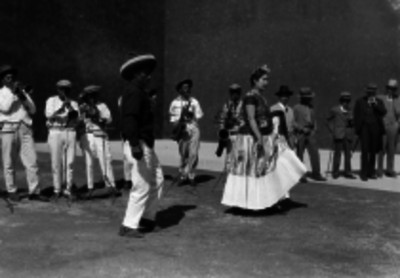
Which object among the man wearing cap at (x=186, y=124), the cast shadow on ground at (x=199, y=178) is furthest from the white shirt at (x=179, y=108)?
the cast shadow on ground at (x=199, y=178)

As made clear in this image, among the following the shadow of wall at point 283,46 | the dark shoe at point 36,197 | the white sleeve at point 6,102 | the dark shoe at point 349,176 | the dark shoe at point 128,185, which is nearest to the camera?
the white sleeve at point 6,102

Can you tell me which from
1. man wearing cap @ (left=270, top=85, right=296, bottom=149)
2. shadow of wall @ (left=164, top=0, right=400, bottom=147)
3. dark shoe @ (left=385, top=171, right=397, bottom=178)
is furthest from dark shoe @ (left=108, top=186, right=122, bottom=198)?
shadow of wall @ (left=164, top=0, right=400, bottom=147)

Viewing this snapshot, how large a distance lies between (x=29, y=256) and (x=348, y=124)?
24.3 feet

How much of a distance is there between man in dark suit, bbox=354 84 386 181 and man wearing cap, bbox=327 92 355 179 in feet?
0.83

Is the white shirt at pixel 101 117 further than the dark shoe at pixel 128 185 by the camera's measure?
No

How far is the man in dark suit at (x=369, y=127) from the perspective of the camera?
1026 centimetres

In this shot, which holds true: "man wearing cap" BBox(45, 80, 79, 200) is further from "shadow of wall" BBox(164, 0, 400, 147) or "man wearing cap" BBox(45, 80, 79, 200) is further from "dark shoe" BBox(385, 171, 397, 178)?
"shadow of wall" BBox(164, 0, 400, 147)

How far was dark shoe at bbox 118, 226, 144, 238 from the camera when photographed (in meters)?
5.84

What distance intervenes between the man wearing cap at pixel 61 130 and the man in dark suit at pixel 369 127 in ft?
18.1

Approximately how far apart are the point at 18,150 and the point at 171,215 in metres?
2.71

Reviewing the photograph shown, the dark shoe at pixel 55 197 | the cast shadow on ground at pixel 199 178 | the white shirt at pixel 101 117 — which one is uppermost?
the white shirt at pixel 101 117

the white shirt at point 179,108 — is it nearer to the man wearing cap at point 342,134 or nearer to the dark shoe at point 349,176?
the man wearing cap at point 342,134

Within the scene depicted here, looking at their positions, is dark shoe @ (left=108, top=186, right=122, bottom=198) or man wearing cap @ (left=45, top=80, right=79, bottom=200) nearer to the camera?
man wearing cap @ (left=45, top=80, right=79, bottom=200)

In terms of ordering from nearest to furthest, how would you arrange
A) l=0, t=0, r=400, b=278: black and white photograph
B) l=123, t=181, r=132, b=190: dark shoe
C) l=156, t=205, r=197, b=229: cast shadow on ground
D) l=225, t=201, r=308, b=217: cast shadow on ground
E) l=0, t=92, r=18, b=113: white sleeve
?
l=0, t=0, r=400, b=278: black and white photograph
l=156, t=205, r=197, b=229: cast shadow on ground
l=225, t=201, r=308, b=217: cast shadow on ground
l=0, t=92, r=18, b=113: white sleeve
l=123, t=181, r=132, b=190: dark shoe
